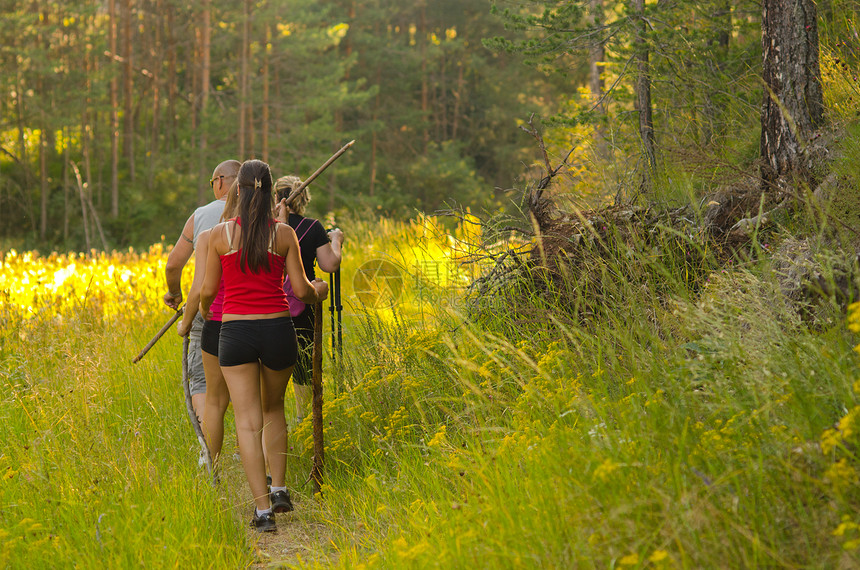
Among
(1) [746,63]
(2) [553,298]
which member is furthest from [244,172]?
(1) [746,63]

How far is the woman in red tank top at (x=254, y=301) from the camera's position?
4.19m

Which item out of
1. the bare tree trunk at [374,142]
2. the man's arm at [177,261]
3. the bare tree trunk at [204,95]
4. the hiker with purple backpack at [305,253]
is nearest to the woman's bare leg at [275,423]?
the hiker with purple backpack at [305,253]

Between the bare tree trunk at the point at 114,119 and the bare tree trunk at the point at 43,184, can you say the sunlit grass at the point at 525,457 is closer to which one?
the bare tree trunk at the point at 114,119

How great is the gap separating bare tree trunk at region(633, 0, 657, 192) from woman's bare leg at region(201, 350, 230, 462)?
389cm

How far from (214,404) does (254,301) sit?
3.12 feet

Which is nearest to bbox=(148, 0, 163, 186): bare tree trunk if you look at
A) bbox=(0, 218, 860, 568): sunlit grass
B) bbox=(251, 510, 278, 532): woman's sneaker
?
bbox=(0, 218, 860, 568): sunlit grass

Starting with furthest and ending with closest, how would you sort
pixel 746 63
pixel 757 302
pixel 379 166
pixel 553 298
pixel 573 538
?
pixel 379 166 → pixel 746 63 → pixel 553 298 → pixel 757 302 → pixel 573 538

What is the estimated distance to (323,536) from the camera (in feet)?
13.5

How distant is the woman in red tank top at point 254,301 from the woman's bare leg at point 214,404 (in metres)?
0.47

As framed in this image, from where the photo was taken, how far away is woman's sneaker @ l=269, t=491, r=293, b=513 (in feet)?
14.4

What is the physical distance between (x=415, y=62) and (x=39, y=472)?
120ft

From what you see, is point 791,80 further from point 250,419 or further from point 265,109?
point 265,109

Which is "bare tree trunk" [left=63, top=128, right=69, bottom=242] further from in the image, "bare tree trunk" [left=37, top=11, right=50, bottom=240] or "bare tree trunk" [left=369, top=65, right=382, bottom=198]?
"bare tree trunk" [left=369, top=65, right=382, bottom=198]

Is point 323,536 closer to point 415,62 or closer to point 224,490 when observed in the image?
point 224,490
